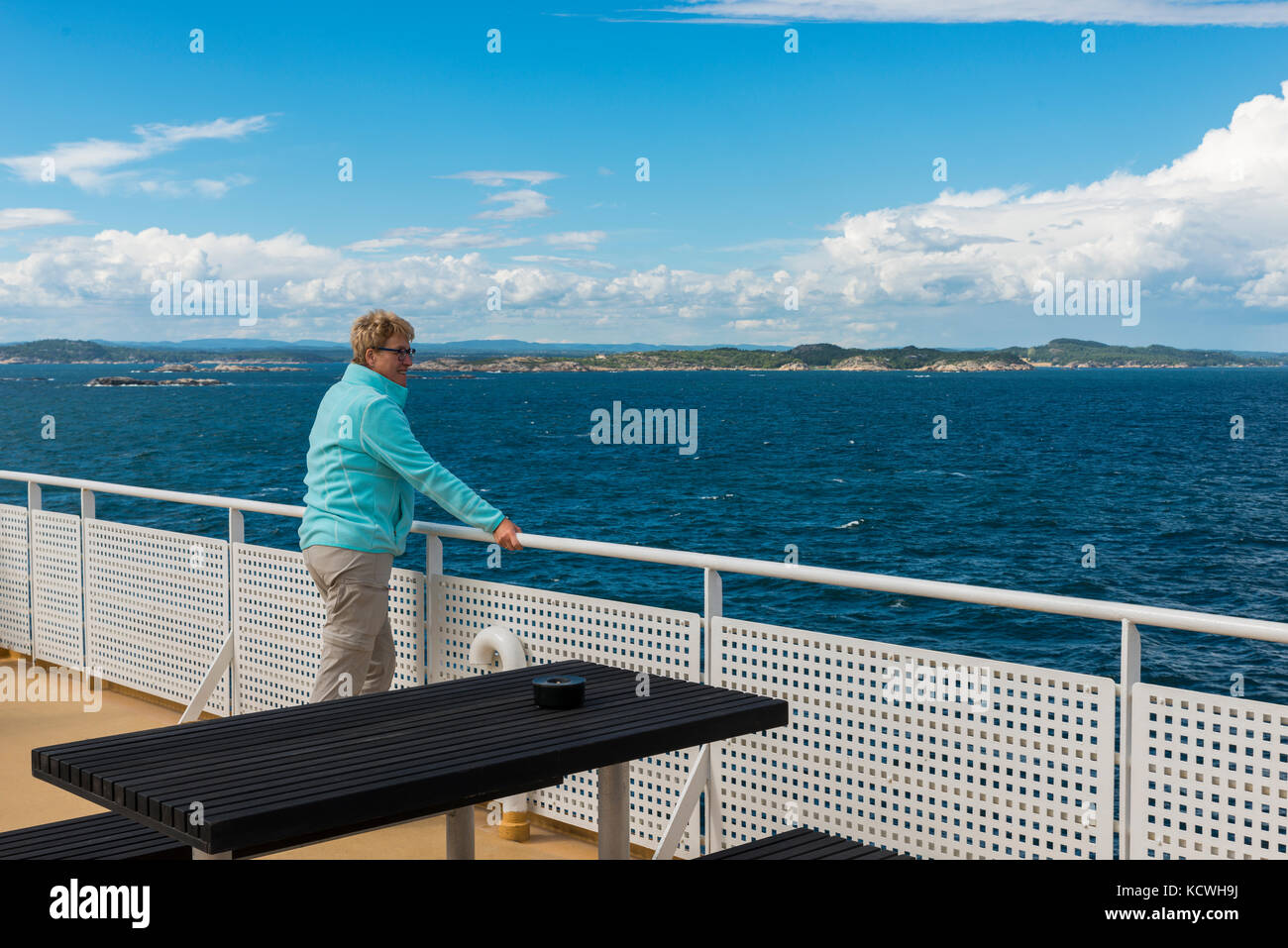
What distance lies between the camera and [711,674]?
4.43 metres

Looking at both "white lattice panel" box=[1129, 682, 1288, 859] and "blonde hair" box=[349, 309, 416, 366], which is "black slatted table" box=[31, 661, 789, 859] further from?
"blonde hair" box=[349, 309, 416, 366]

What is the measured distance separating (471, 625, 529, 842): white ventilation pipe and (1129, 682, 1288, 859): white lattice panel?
94.3 inches

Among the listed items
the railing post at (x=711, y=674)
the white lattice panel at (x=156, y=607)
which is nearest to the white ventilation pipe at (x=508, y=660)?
the railing post at (x=711, y=674)

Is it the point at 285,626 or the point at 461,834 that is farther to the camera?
the point at 285,626

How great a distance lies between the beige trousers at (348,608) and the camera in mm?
4762

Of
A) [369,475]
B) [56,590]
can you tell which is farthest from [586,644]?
[56,590]

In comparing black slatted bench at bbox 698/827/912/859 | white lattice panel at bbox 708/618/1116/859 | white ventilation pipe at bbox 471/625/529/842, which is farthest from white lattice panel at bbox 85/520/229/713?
black slatted bench at bbox 698/827/912/859

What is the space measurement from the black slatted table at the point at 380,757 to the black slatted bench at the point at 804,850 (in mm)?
305

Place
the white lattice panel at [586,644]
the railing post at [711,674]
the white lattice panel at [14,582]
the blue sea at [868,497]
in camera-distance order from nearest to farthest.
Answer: the railing post at [711,674]
the white lattice panel at [586,644]
the white lattice panel at [14,582]
the blue sea at [868,497]

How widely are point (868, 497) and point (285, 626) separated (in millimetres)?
52615

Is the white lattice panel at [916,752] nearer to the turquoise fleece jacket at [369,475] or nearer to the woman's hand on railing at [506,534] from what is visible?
the woman's hand on railing at [506,534]

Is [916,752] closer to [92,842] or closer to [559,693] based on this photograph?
[559,693]

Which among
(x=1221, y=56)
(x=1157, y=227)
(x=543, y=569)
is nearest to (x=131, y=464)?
(x=543, y=569)
